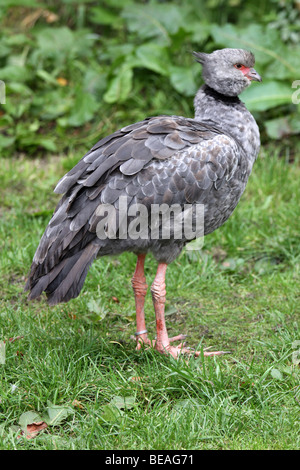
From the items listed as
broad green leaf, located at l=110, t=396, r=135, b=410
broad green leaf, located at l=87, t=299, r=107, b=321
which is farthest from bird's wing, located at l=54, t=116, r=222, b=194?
broad green leaf, located at l=110, t=396, r=135, b=410

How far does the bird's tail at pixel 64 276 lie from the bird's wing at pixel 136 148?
375 mm

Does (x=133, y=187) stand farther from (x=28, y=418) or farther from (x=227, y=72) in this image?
(x=28, y=418)

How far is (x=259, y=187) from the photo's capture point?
5.53m

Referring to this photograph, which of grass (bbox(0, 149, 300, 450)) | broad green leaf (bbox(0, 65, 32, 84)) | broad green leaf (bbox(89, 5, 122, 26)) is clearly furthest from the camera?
broad green leaf (bbox(89, 5, 122, 26))

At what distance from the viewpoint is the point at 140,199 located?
3500mm

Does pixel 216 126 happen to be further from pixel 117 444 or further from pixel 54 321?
pixel 117 444

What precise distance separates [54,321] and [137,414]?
1120 millimetres

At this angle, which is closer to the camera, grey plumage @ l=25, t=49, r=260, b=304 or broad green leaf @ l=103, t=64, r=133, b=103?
grey plumage @ l=25, t=49, r=260, b=304

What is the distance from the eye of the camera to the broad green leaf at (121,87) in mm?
6379

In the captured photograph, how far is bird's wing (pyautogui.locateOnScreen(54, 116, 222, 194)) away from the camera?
3488 millimetres

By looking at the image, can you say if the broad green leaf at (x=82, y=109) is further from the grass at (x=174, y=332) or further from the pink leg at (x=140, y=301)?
the pink leg at (x=140, y=301)

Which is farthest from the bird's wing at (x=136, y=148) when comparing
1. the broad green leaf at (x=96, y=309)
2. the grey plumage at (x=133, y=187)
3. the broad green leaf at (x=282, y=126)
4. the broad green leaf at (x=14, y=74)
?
the broad green leaf at (x=14, y=74)

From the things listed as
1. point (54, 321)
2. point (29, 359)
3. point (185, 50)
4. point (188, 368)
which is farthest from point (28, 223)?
point (185, 50)

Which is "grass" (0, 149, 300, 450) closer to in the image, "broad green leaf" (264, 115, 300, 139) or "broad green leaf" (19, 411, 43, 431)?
"broad green leaf" (19, 411, 43, 431)
